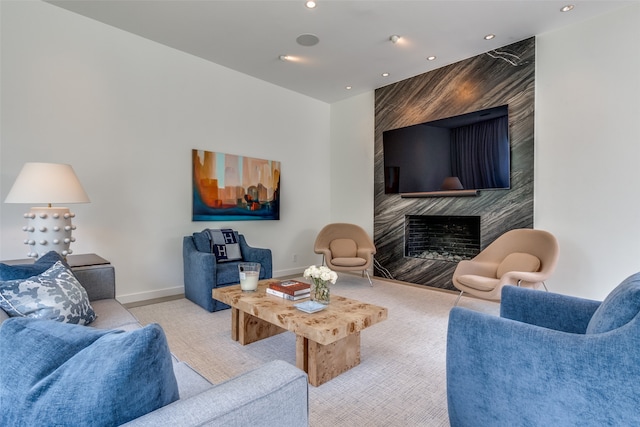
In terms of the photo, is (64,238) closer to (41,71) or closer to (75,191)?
(75,191)

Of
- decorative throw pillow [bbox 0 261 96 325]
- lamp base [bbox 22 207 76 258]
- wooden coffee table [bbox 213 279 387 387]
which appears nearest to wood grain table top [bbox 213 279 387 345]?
wooden coffee table [bbox 213 279 387 387]

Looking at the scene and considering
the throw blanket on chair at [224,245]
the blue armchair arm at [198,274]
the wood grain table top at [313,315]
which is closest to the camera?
the wood grain table top at [313,315]

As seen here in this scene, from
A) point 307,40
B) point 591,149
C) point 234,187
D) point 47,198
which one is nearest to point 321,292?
point 47,198

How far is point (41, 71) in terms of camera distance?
3094 millimetres

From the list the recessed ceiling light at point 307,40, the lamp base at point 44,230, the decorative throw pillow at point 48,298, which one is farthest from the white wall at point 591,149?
the lamp base at point 44,230

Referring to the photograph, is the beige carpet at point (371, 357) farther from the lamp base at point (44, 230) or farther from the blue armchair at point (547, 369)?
the lamp base at point (44, 230)

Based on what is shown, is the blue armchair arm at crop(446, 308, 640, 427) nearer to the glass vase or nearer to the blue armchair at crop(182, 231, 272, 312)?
the glass vase

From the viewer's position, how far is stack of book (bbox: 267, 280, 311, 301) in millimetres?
→ 2439

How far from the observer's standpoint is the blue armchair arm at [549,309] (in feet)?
5.08

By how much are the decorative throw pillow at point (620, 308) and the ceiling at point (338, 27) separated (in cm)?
297

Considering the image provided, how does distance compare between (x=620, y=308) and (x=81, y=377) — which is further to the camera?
(x=620, y=308)

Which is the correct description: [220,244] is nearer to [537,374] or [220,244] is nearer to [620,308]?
[537,374]

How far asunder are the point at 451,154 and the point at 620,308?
139 inches

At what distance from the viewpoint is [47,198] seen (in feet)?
7.98
